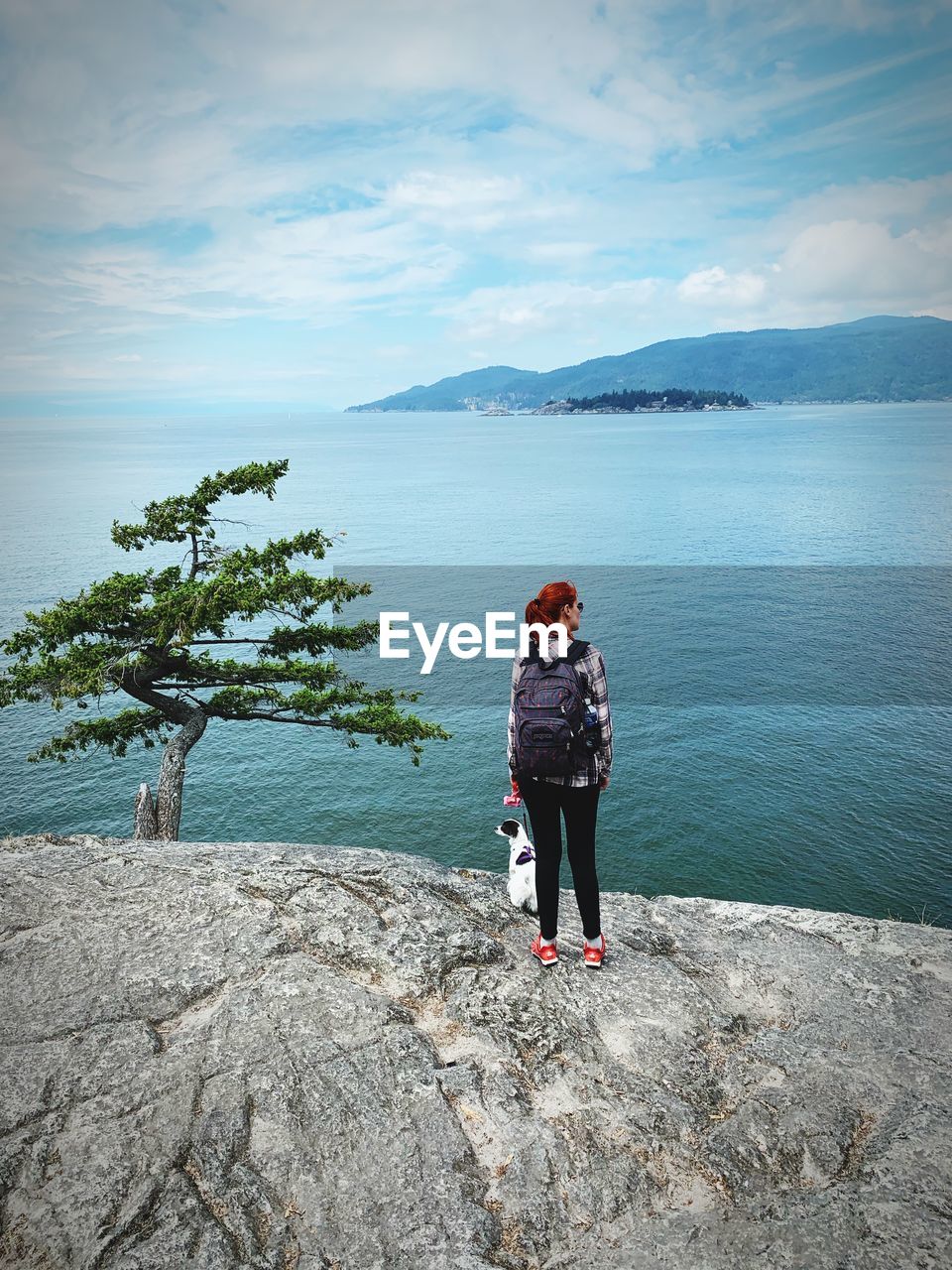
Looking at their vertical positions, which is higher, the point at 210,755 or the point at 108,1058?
the point at 108,1058

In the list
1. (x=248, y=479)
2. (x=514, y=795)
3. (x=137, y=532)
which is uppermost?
(x=248, y=479)

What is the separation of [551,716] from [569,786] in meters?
0.72

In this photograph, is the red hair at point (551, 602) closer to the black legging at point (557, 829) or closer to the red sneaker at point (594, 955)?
the black legging at point (557, 829)

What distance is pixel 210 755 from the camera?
37.0 metres

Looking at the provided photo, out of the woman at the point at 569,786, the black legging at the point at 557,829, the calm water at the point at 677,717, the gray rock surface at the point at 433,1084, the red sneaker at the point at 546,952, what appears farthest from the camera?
the calm water at the point at 677,717

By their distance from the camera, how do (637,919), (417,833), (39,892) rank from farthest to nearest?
(417,833)
(637,919)
(39,892)

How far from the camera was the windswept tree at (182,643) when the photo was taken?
13688 mm

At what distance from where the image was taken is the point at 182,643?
14.0 meters

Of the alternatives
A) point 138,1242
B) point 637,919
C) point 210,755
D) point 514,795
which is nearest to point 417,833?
point 210,755

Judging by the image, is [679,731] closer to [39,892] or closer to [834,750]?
[834,750]

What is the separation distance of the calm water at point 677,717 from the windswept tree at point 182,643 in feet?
41.0

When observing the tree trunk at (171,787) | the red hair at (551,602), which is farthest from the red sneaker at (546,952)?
→ the tree trunk at (171,787)

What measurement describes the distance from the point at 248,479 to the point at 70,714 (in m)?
33.6

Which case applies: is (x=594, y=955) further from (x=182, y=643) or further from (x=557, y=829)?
(x=182, y=643)
